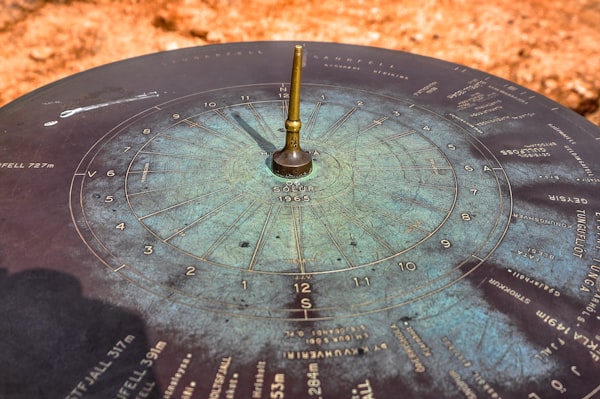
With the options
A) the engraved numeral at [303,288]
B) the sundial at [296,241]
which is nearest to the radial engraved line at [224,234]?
the sundial at [296,241]

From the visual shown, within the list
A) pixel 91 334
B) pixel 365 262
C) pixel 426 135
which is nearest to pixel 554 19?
pixel 426 135

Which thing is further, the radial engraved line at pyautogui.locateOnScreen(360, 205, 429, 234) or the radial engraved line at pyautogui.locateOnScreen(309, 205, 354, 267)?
the radial engraved line at pyautogui.locateOnScreen(360, 205, 429, 234)

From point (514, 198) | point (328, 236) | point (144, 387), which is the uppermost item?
point (514, 198)

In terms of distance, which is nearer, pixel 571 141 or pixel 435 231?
pixel 435 231

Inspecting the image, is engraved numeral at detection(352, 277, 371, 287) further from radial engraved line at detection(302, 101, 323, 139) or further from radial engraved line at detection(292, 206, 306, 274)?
radial engraved line at detection(302, 101, 323, 139)

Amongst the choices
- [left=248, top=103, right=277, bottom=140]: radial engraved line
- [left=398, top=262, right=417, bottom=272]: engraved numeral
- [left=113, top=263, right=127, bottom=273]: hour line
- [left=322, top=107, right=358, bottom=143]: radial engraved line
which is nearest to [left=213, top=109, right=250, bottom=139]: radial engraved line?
[left=248, top=103, right=277, bottom=140]: radial engraved line

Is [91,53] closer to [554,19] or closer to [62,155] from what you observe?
[62,155]
